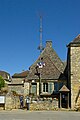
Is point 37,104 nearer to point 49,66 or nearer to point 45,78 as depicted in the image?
point 45,78

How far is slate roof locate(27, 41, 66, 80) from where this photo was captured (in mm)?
40750

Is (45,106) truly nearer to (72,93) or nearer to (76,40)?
(72,93)

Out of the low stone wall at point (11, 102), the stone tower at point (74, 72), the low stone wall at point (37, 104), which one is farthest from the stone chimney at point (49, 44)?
the low stone wall at point (37, 104)

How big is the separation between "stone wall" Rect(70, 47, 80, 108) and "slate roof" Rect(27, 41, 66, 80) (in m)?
6.28

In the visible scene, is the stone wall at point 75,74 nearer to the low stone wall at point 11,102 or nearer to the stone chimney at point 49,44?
the low stone wall at point 11,102

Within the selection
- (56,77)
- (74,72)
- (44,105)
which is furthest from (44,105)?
(56,77)

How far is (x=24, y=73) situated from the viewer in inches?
3209

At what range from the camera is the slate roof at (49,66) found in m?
40.8

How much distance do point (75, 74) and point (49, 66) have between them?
890 centimetres

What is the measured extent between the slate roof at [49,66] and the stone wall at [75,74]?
6279mm

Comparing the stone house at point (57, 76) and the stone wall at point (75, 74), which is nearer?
the stone wall at point (75, 74)

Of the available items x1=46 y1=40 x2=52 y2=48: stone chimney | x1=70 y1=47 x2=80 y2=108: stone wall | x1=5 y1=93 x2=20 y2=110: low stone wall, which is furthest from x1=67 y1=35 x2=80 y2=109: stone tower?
x1=46 y1=40 x2=52 y2=48: stone chimney

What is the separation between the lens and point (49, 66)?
42.0 m

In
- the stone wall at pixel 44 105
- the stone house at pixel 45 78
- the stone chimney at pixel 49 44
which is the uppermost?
the stone chimney at pixel 49 44
